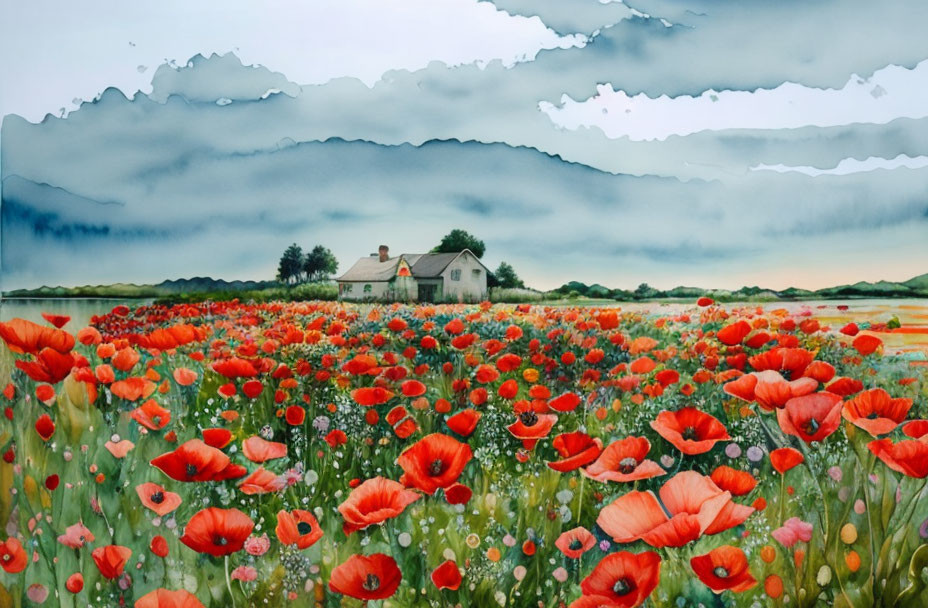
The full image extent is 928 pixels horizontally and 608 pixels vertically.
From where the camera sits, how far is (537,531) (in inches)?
91.9

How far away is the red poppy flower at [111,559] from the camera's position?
2211 mm

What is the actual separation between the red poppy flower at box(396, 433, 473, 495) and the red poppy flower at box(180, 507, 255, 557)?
475mm

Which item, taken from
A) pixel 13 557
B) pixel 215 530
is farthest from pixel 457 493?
pixel 13 557

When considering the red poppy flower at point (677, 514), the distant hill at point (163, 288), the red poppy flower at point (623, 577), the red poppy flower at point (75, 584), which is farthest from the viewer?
the distant hill at point (163, 288)

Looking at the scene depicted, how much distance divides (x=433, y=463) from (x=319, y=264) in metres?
1.10

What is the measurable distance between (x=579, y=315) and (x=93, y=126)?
202cm

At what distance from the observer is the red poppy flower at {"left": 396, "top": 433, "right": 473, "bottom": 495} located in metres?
2.03

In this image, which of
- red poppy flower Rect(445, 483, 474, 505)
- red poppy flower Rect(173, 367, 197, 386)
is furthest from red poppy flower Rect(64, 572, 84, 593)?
red poppy flower Rect(445, 483, 474, 505)

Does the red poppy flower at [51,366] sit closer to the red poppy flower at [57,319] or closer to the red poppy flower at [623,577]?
the red poppy flower at [57,319]

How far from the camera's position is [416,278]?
2.86 m

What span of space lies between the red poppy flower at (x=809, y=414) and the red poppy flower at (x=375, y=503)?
3.63ft

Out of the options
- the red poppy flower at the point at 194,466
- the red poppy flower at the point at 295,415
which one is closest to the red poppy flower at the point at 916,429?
the red poppy flower at the point at 295,415

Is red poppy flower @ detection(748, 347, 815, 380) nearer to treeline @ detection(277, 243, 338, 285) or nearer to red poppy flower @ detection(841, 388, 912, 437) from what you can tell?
red poppy flower @ detection(841, 388, 912, 437)

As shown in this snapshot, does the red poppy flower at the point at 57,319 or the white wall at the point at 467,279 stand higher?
the white wall at the point at 467,279
